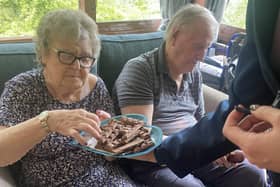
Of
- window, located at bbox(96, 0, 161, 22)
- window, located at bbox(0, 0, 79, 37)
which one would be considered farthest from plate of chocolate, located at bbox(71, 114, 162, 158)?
window, located at bbox(96, 0, 161, 22)

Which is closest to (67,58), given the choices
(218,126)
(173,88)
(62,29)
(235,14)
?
(62,29)

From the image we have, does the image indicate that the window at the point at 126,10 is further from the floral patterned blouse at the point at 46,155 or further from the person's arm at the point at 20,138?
the person's arm at the point at 20,138

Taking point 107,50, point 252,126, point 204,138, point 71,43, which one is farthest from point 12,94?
point 252,126

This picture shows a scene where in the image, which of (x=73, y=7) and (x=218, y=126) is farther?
(x=73, y=7)

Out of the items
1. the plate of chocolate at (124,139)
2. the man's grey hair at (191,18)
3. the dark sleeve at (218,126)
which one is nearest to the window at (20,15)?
the man's grey hair at (191,18)

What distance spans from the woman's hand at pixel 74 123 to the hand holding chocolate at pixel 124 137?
0.22 feet

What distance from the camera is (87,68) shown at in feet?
4.92

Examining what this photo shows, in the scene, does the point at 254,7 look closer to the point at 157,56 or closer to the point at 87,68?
the point at 87,68

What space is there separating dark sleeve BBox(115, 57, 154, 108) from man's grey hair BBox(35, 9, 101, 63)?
0.79 feet

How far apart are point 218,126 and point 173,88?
2.53 ft

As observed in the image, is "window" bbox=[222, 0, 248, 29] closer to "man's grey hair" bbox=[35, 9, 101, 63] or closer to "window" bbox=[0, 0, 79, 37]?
"window" bbox=[0, 0, 79, 37]

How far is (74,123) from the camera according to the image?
121 centimetres

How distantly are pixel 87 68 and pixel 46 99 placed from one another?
0.70 feet

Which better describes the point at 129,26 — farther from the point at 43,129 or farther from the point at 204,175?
the point at 43,129
